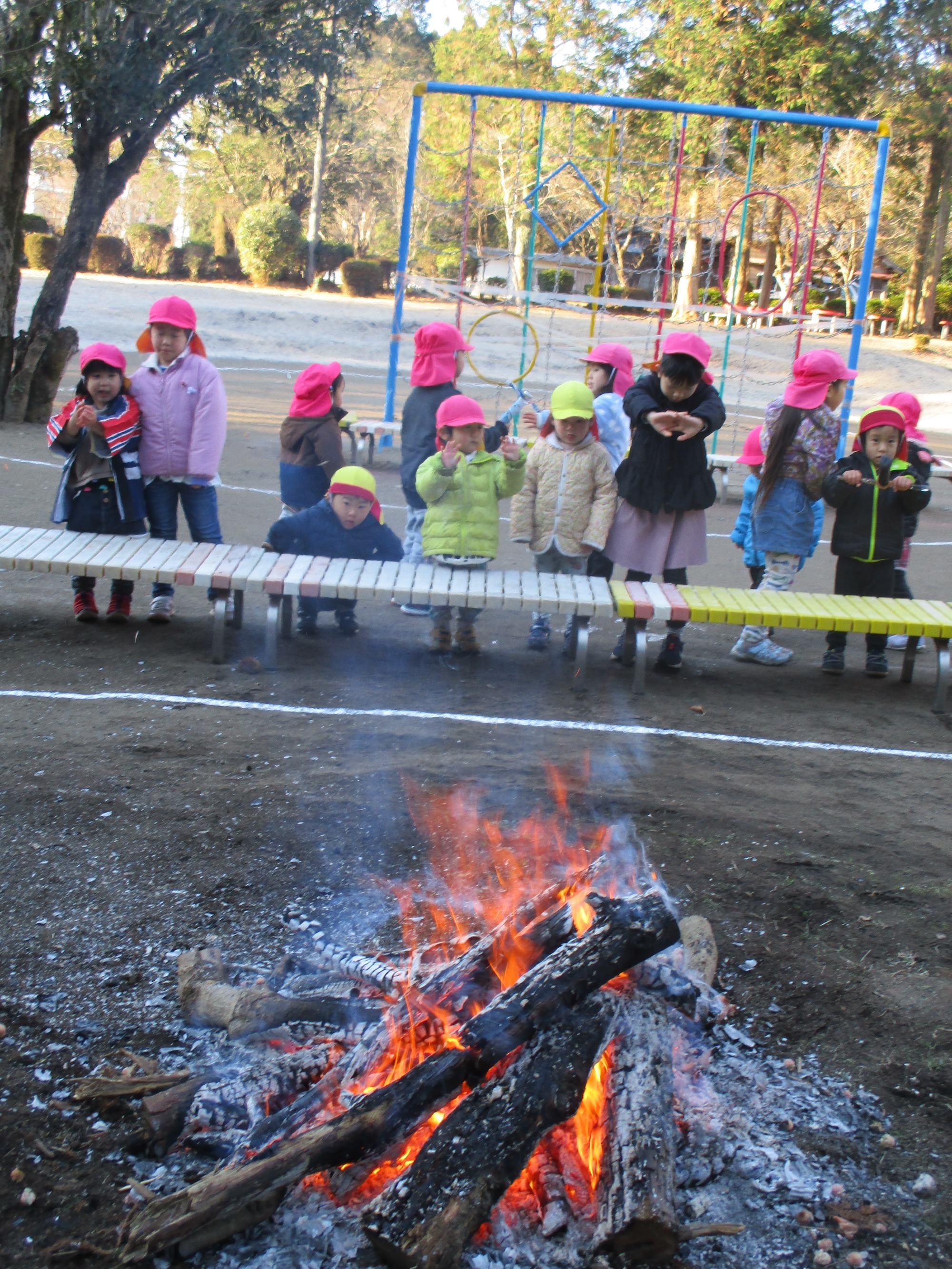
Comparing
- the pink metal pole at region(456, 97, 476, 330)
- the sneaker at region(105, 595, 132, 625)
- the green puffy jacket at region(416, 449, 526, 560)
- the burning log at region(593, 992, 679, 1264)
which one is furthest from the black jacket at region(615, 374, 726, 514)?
the pink metal pole at region(456, 97, 476, 330)

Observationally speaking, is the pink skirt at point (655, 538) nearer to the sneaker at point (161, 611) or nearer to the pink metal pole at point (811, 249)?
the sneaker at point (161, 611)

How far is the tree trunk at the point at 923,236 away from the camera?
33.4 metres

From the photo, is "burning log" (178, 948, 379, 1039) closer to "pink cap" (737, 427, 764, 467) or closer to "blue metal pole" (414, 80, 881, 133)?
"pink cap" (737, 427, 764, 467)

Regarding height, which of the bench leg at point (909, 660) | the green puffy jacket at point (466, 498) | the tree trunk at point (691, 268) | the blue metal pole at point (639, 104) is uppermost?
the tree trunk at point (691, 268)

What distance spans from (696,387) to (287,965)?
4.27 metres

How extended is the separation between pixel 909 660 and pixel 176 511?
177 inches

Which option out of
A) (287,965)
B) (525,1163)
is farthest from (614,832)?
(525,1163)

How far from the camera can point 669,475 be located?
21.3 ft

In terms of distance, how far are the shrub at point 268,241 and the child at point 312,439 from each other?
105ft

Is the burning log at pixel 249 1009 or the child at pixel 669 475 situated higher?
the child at pixel 669 475

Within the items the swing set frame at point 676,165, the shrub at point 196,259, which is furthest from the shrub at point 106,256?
the swing set frame at point 676,165

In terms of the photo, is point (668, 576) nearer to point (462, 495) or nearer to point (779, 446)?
point (779, 446)

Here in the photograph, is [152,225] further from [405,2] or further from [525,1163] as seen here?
[525,1163]

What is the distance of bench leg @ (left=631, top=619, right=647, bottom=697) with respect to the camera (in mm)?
6012
